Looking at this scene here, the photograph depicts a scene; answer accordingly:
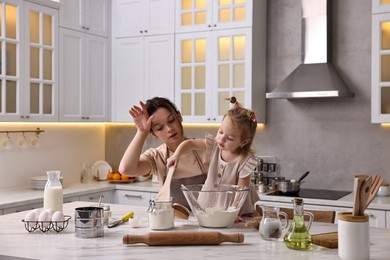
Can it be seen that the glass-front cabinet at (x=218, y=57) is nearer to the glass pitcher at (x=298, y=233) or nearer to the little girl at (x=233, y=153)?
the little girl at (x=233, y=153)

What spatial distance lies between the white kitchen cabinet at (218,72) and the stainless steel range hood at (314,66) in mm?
250

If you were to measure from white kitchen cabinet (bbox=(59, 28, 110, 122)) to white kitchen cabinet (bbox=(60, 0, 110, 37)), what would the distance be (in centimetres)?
6

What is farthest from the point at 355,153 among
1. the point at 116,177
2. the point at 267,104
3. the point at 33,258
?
the point at 33,258

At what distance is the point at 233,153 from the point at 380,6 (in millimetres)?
2332

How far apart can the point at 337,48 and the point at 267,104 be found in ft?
2.64

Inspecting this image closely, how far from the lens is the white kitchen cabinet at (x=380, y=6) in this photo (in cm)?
416

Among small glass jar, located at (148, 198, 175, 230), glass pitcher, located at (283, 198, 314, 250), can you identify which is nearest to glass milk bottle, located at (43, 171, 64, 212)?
small glass jar, located at (148, 198, 175, 230)

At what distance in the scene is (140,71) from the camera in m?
5.20

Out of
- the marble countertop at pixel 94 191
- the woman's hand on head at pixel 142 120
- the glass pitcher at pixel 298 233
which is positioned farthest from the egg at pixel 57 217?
the marble countertop at pixel 94 191

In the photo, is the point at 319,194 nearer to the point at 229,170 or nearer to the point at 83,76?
the point at 229,170

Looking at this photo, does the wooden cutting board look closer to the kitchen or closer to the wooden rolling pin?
the wooden rolling pin

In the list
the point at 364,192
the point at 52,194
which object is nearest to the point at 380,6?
the point at 364,192

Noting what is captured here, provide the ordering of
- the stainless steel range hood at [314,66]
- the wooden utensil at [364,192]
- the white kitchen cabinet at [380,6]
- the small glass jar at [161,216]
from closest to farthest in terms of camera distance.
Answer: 1. the wooden utensil at [364,192]
2. the small glass jar at [161,216]
3. the white kitchen cabinet at [380,6]
4. the stainless steel range hood at [314,66]

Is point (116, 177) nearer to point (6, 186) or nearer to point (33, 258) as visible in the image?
point (6, 186)
